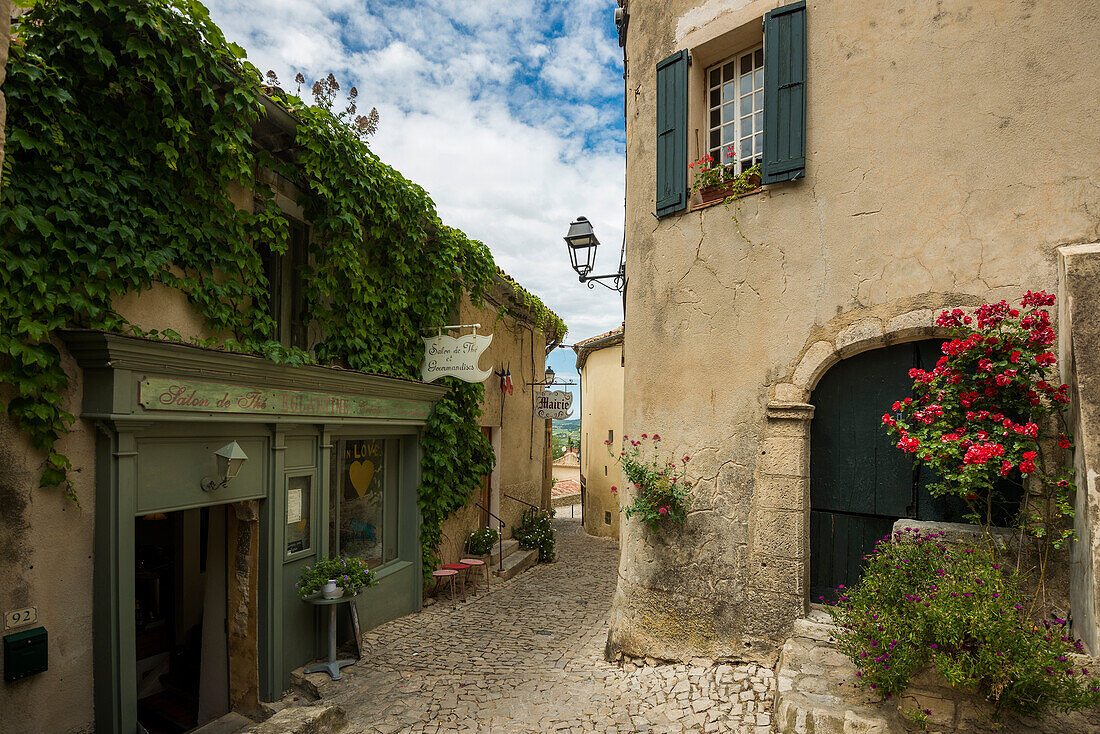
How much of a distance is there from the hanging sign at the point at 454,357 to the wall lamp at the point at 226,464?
2.65 meters

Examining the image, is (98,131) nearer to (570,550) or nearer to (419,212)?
(419,212)

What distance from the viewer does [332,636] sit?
5.85 metres

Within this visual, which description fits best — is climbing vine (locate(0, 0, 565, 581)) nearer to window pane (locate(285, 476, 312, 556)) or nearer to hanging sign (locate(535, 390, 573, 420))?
window pane (locate(285, 476, 312, 556))

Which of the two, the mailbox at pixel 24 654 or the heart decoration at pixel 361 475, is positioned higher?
the heart decoration at pixel 361 475

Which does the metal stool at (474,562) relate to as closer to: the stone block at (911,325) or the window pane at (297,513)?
the window pane at (297,513)

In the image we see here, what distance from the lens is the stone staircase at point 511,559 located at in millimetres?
9688

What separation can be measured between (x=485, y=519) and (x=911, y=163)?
8253mm

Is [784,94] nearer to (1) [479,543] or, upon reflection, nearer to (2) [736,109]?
(2) [736,109]

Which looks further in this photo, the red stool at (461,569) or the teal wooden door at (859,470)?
the red stool at (461,569)

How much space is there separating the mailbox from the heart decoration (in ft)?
10.6

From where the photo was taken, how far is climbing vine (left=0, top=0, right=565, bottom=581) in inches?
148

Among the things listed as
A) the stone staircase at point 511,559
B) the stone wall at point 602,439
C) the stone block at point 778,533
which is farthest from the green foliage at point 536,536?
the stone block at point 778,533

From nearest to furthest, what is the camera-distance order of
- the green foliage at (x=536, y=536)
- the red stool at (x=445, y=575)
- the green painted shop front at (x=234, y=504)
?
the green painted shop front at (x=234, y=504), the red stool at (x=445, y=575), the green foliage at (x=536, y=536)

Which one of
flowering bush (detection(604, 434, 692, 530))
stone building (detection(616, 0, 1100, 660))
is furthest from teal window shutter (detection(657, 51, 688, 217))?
flowering bush (detection(604, 434, 692, 530))
